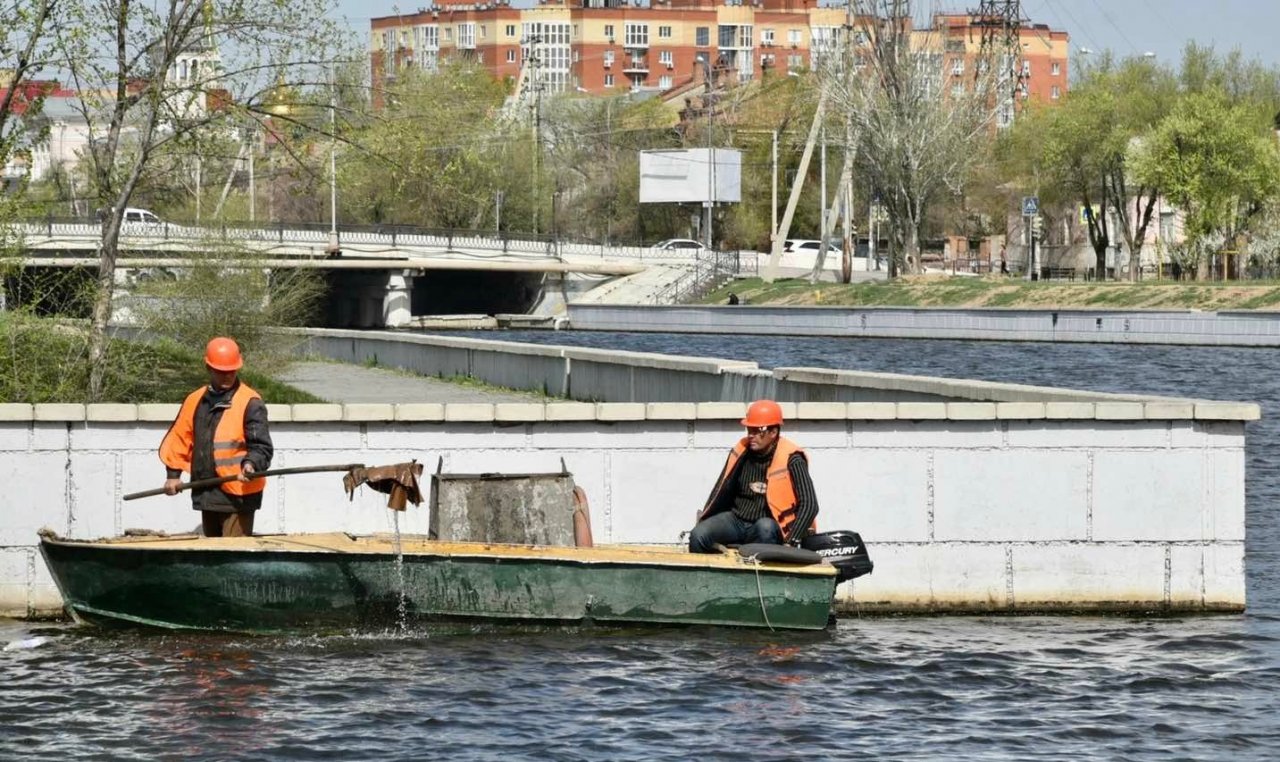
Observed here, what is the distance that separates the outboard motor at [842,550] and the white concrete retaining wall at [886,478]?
0.78 metres

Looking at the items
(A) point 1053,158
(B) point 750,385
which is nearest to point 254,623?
(B) point 750,385

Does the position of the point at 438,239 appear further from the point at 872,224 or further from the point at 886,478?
the point at 886,478

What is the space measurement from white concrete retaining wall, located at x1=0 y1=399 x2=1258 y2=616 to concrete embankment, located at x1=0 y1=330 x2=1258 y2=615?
2cm

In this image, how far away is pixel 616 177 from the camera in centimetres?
12988

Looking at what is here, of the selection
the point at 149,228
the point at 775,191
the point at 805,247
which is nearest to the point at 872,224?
the point at 805,247

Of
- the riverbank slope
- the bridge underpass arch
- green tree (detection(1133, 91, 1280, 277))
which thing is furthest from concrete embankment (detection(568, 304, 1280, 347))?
green tree (detection(1133, 91, 1280, 277))

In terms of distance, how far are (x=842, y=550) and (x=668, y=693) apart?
2017 millimetres

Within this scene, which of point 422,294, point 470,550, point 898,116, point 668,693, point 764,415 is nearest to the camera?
point 668,693

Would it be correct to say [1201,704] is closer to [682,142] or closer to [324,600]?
[324,600]

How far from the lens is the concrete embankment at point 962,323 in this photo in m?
61.3

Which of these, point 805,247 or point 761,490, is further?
point 805,247

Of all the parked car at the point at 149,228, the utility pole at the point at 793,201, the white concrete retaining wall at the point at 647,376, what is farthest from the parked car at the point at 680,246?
the white concrete retaining wall at the point at 647,376

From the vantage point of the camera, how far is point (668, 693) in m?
14.1

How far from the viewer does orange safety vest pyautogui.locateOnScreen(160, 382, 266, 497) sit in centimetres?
1460
